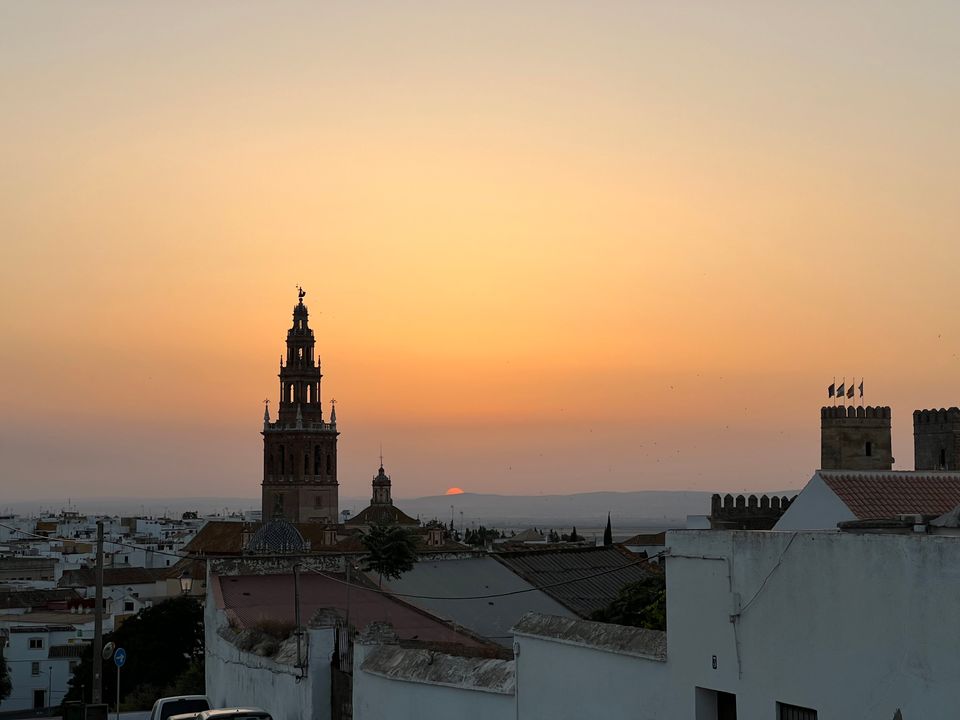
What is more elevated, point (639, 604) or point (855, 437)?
point (855, 437)

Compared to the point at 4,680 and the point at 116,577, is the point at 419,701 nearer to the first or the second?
the point at 4,680

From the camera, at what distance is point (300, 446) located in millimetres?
134875

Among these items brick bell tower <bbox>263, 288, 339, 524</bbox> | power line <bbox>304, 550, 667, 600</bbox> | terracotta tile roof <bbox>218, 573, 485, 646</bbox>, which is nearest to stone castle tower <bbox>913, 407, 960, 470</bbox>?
power line <bbox>304, 550, 667, 600</bbox>

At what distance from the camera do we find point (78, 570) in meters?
123

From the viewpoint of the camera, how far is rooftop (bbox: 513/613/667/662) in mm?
12406

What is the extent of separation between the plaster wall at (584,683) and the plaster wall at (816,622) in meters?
0.36

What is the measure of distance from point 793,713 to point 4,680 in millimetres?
73194

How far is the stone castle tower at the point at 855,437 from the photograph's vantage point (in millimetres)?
37688

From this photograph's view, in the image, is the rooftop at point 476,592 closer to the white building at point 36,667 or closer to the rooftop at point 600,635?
the rooftop at point 600,635

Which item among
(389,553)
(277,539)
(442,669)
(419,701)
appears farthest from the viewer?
(277,539)

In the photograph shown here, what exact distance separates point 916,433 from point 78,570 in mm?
99111

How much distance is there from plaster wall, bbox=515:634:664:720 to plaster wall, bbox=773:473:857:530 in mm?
12908

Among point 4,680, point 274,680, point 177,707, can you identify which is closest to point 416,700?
point 274,680

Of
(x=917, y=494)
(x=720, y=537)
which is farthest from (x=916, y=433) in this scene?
(x=720, y=537)
